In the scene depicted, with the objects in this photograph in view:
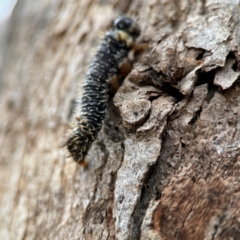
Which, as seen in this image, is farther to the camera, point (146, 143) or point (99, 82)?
point (99, 82)

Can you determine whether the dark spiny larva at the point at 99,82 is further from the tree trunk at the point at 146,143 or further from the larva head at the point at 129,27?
the tree trunk at the point at 146,143

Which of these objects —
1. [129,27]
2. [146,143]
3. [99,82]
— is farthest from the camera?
[129,27]

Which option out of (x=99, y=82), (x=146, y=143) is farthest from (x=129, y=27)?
(x=146, y=143)

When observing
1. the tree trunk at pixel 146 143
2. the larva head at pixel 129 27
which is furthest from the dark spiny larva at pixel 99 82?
the tree trunk at pixel 146 143

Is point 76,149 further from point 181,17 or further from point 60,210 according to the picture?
point 181,17

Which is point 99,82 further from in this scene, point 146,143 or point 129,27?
point 146,143

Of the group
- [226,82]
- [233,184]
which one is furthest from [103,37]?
[233,184]
